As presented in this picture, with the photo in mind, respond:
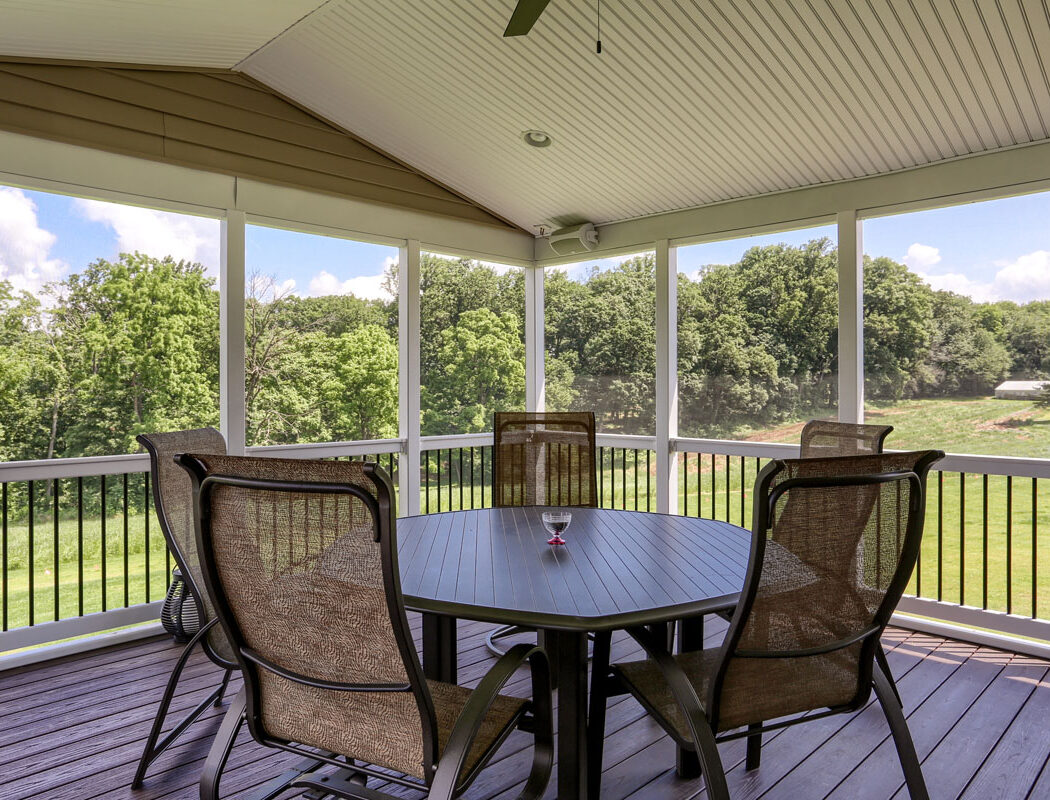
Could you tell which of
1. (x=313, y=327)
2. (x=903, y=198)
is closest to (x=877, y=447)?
(x=903, y=198)

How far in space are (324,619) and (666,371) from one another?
3835 mm

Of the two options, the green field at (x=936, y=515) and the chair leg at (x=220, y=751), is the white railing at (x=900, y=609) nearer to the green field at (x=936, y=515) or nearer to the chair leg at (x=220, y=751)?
the green field at (x=936, y=515)

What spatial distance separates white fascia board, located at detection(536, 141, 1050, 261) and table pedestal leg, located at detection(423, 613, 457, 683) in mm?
3372

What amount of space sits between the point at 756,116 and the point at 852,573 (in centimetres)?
287

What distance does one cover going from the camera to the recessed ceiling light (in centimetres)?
418

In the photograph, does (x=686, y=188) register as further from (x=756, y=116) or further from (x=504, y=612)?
(x=504, y=612)

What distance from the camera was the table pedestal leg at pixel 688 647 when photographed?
88.8 inches

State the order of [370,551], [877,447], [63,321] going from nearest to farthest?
[370,551]
[877,447]
[63,321]

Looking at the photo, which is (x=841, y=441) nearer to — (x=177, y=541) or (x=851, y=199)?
(x=851, y=199)

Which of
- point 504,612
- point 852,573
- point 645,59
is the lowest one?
point 504,612

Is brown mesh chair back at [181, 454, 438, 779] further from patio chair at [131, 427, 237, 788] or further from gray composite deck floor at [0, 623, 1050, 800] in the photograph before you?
gray composite deck floor at [0, 623, 1050, 800]

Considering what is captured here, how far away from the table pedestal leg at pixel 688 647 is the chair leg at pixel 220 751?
4.63ft

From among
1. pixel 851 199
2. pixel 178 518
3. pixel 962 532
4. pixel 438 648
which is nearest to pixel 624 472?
pixel 962 532

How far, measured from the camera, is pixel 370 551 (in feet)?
4.09
